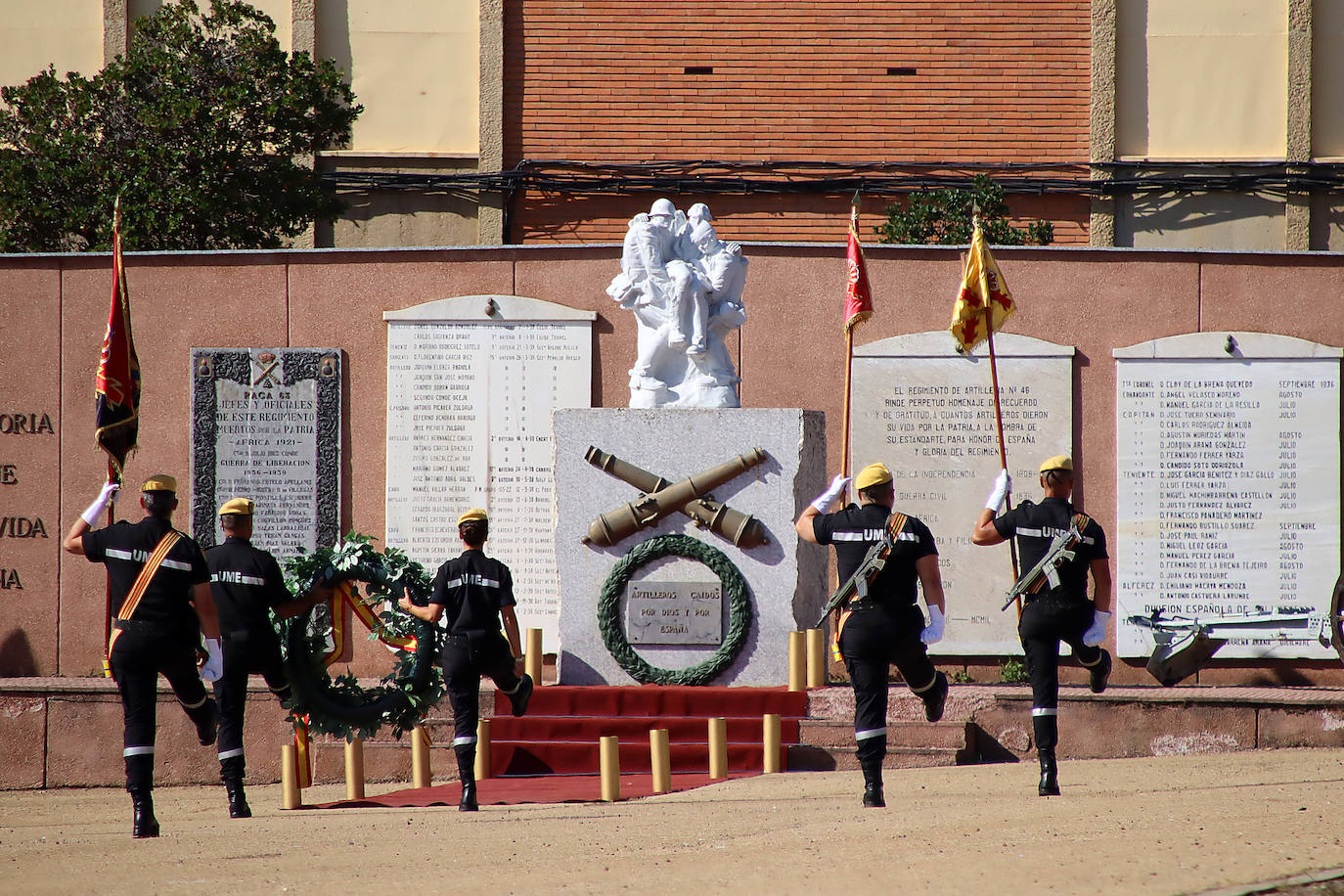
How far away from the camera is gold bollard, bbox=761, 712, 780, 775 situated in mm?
8922

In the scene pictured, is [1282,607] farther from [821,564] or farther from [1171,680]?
[821,564]

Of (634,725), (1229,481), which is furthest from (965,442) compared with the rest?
(634,725)

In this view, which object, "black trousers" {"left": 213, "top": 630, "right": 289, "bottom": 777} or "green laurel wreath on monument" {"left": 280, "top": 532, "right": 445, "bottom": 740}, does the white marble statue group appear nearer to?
"green laurel wreath on monument" {"left": 280, "top": 532, "right": 445, "bottom": 740}

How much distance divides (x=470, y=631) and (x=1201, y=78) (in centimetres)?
1254

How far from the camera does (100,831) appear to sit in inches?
296

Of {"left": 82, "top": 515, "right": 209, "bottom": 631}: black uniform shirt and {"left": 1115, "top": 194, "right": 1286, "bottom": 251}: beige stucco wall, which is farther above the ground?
{"left": 1115, "top": 194, "right": 1286, "bottom": 251}: beige stucco wall

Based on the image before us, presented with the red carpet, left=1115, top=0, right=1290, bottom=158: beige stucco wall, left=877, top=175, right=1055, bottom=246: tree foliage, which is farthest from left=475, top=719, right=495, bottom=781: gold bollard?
left=1115, top=0, right=1290, bottom=158: beige stucco wall

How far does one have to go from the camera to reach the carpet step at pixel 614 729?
9430mm

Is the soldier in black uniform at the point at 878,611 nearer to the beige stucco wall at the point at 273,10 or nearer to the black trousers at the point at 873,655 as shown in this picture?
the black trousers at the point at 873,655

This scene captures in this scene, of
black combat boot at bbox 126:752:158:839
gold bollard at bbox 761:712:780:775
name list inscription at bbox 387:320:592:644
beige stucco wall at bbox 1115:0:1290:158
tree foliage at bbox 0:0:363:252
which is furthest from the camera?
beige stucco wall at bbox 1115:0:1290:158

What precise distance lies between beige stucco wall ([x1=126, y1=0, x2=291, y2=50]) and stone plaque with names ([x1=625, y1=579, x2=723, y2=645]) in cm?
1005

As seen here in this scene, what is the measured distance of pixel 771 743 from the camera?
8930 millimetres


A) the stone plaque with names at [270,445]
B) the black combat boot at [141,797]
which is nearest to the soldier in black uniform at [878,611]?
the black combat boot at [141,797]

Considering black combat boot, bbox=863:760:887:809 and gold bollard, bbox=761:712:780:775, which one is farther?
gold bollard, bbox=761:712:780:775
